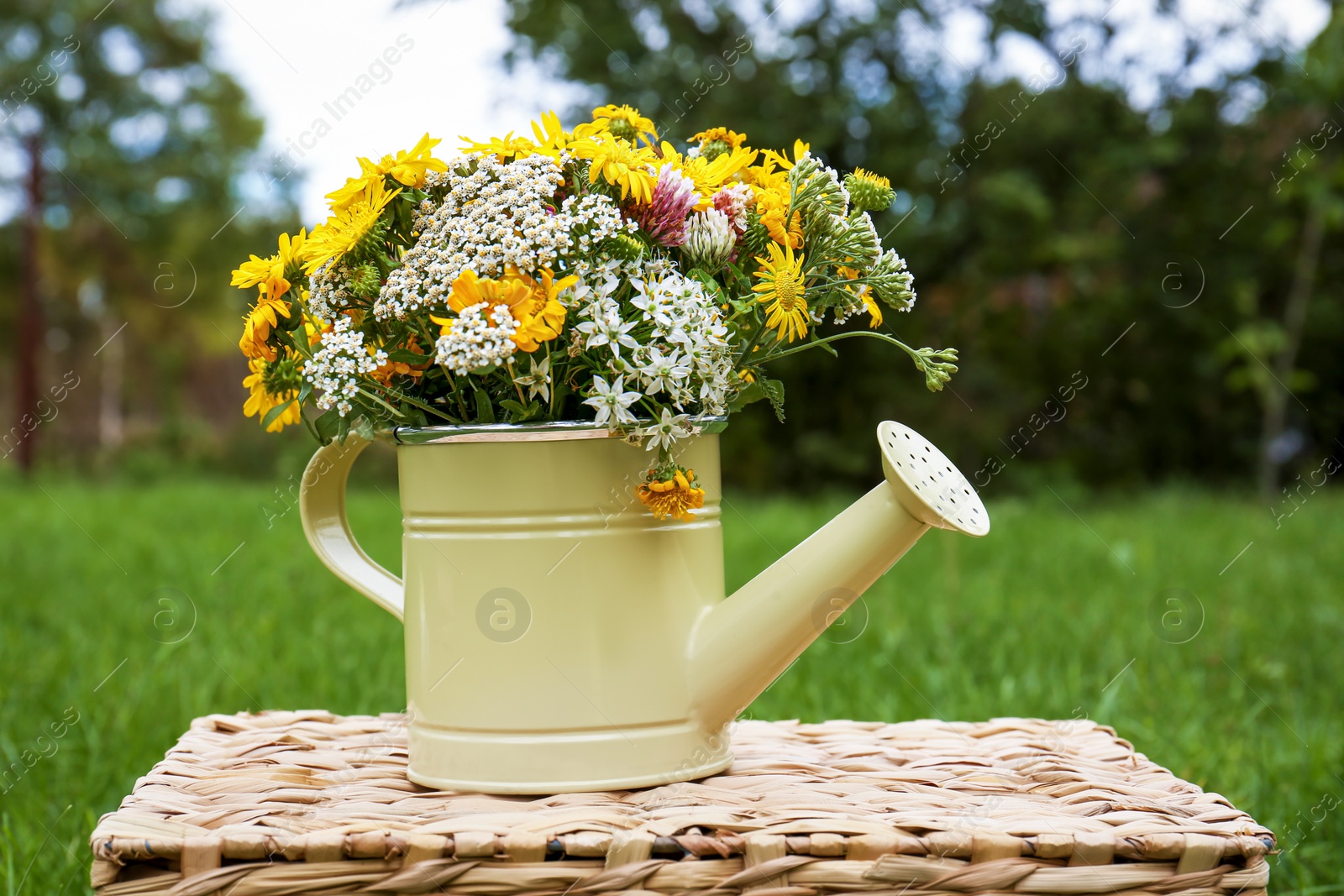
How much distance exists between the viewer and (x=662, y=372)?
988mm

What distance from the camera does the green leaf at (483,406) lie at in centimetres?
105

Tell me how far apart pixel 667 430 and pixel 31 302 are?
9.77m

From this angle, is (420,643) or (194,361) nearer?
(420,643)

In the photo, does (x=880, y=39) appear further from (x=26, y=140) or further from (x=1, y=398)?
(x=1, y=398)

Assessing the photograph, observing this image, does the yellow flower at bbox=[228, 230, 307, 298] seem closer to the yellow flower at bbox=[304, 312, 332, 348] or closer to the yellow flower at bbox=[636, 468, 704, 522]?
the yellow flower at bbox=[304, 312, 332, 348]

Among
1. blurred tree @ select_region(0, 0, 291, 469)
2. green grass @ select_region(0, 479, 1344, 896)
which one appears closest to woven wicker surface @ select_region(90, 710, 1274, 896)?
green grass @ select_region(0, 479, 1344, 896)

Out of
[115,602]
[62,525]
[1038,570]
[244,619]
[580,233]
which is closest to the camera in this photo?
[580,233]

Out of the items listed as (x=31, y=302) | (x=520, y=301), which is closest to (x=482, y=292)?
(x=520, y=301)

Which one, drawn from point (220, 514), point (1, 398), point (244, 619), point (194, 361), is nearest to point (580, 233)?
point (244, 619)

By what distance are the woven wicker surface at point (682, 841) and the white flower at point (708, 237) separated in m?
0.51

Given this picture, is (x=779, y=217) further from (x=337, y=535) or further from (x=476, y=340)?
(x=337, y=535)

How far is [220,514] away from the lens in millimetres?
5207

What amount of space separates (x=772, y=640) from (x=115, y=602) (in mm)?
2924

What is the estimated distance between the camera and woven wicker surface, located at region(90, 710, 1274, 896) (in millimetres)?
943
